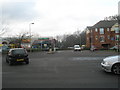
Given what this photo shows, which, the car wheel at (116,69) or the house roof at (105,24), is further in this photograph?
the house roof at (105,24)

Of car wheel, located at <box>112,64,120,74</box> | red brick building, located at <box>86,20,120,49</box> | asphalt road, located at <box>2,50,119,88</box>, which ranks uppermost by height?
red brick building, located at <box>86,20,120,49</box>

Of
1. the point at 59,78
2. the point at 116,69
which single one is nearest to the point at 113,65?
the point at 116,69

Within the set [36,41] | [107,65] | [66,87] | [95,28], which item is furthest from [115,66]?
[36,41]

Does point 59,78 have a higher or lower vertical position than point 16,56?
lower

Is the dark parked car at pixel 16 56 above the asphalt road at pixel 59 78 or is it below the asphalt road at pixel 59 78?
above

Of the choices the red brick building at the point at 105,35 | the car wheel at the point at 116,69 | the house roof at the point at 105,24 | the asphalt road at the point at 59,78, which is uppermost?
the house roof at the point at 105,24

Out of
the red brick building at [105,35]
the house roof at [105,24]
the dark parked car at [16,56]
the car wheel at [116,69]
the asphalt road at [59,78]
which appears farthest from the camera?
the house roof at [105,24]

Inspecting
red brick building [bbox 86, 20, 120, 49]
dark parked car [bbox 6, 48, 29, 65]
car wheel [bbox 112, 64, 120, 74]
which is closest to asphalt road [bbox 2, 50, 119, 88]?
car wheel [bbox 112, 64, 120, 74]

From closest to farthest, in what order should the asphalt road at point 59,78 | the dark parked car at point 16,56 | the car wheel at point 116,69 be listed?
the asphalt road at point 59,78 → the car wheel at point 116,69 → the dark parked car at point 16,56

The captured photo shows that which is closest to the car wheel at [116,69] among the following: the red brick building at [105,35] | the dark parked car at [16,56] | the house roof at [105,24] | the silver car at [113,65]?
the silver car at [113,65]

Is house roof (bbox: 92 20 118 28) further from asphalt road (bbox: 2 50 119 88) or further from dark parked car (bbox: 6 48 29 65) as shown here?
asphalt road (bbox: 2 50 119 88)

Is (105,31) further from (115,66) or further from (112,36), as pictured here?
(115,66)

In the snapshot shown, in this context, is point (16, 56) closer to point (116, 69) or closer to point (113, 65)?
point (113, 65)

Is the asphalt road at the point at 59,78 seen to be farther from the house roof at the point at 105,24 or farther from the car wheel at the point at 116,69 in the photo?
the house roof at the point at 105,24
